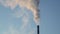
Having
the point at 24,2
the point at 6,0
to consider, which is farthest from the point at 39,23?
the point at 6,0

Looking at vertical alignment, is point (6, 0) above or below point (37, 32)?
above

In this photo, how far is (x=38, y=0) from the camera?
131 inches

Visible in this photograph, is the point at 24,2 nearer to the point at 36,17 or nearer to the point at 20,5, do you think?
the point at 20,5

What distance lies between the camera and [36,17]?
3395mm

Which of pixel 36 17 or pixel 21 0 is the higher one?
pixel 21 0

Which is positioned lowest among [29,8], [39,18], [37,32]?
[37,32]

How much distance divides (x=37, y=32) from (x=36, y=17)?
0.34 meters

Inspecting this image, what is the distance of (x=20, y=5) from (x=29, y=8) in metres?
0.21

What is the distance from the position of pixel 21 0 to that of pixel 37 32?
31.9 inches

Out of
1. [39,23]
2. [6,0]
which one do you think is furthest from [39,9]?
[6,0]

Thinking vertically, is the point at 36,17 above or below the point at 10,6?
below

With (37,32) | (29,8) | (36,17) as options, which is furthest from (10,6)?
(37,32)

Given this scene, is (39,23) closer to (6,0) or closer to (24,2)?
(24,2)

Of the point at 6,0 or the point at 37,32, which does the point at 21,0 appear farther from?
the point at 37,32
